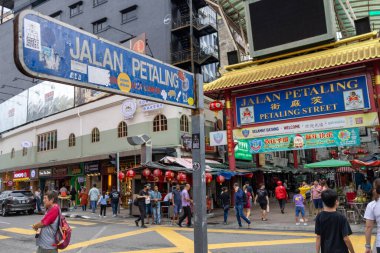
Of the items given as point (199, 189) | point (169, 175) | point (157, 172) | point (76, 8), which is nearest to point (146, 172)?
point (157, 172)

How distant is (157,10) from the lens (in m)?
30.9

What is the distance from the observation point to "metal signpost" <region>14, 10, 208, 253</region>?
14.4 ft

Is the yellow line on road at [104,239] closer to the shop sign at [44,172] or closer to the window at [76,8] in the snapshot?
the shop sign at [44,172]

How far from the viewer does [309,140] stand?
59.3 feet

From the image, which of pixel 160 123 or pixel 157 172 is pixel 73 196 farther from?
pixel 157 172

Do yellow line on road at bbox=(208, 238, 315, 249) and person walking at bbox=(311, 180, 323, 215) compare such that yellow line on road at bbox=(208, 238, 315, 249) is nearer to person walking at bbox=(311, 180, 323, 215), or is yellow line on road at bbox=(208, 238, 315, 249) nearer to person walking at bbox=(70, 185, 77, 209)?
person walking at bbox=(311, 180, 323, 215)

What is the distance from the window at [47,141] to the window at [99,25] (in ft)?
36.1

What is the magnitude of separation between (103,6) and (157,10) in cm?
784

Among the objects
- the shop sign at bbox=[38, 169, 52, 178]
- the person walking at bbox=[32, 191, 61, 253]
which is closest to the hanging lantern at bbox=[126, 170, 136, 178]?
the person walking at bbox=[32, 191, 61, 253]

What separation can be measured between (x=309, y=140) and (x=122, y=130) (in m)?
14.2

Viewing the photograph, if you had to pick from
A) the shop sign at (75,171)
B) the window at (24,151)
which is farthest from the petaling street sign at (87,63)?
the window at (24,151)

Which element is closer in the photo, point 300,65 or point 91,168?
point 300,65

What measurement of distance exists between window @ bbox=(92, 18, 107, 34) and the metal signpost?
31079 mm

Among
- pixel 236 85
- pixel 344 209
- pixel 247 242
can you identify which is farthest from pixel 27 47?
pixel 236 85
